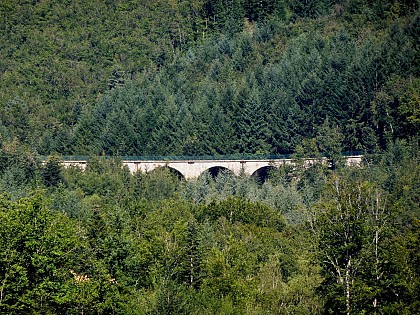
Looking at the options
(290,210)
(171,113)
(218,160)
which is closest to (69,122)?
(171,113)

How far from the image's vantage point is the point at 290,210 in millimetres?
91688

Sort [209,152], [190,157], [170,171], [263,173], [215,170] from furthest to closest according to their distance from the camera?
[209,152]
[215,170]
[190,157]
[263,173]
[170,171]

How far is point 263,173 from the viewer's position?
116688mm

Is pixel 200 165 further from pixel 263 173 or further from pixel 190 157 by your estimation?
pixel 263 173

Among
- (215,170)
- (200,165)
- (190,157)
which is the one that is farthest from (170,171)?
(215,170)

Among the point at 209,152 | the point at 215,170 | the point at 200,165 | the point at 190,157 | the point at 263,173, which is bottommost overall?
the point at 263,173

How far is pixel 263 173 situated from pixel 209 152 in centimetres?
671

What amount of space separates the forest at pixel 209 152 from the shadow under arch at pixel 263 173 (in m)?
1.47

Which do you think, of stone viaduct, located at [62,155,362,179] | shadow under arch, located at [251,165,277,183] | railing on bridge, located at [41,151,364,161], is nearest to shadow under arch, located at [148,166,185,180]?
stone viaduct, located at [62,155,362,179]

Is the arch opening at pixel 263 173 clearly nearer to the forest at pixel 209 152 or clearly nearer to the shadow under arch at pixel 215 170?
the forest at pixel 209 152

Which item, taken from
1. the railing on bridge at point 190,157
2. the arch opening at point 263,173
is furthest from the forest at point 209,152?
the arch opening at point 263,173

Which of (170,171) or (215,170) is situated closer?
(170,171)

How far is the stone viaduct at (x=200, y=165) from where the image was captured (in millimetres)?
114938

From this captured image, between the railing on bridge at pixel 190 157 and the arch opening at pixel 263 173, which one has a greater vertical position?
the railing on bridge at pixel 190 157
